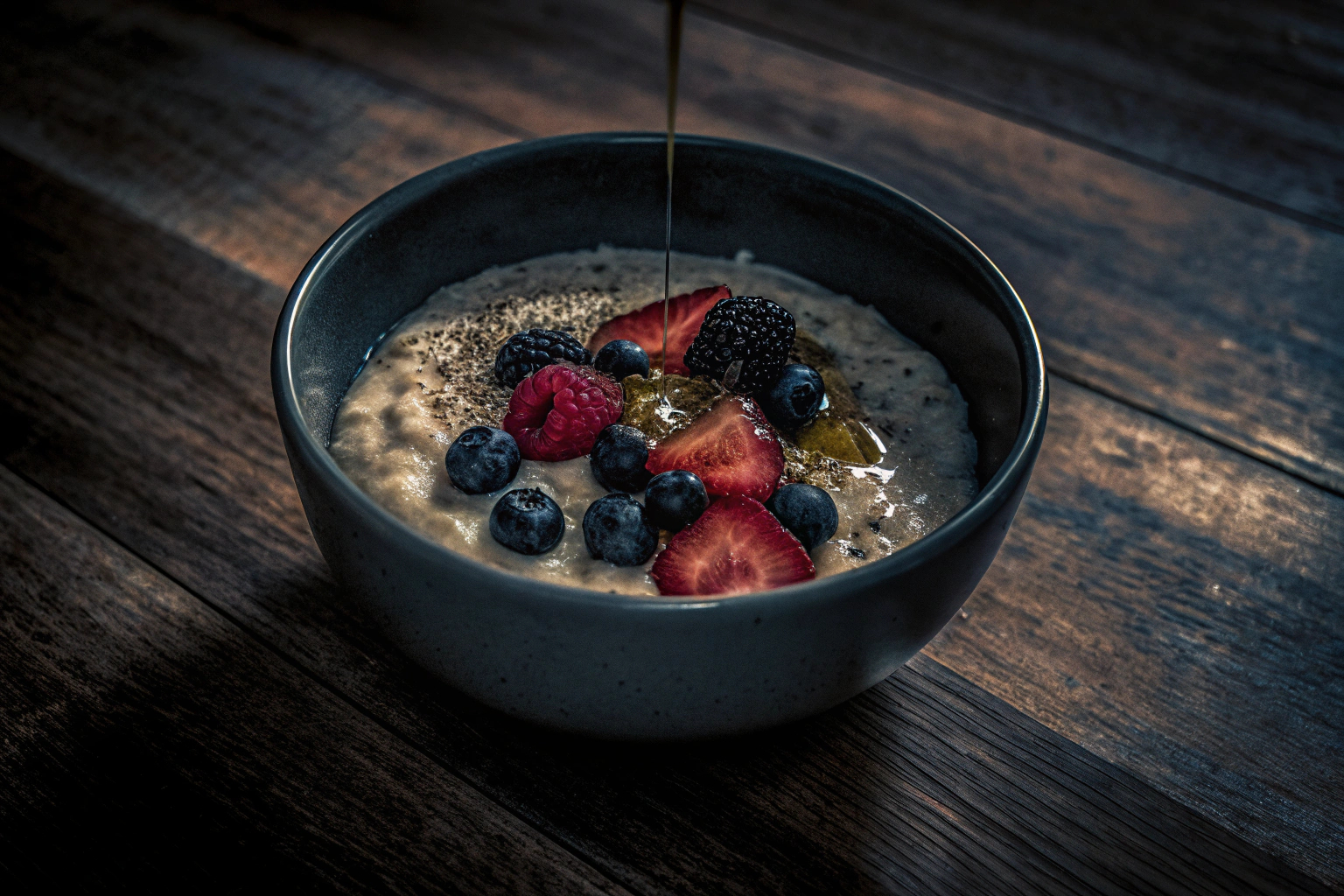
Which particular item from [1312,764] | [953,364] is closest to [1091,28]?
[953,364]

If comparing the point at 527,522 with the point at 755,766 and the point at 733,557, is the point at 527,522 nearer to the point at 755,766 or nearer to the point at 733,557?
the point at 733,557

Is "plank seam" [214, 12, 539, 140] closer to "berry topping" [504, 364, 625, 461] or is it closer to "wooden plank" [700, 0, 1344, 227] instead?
"wooden plank" [700, 0, 1344, 227]

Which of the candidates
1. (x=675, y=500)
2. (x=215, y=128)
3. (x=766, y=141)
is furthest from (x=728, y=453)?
(x=215, y=128)

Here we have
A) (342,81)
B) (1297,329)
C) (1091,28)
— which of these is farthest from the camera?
(1091,28)

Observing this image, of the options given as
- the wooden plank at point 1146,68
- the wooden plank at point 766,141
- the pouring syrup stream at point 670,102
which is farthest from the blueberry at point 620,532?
the wooden plank at point 1146,68

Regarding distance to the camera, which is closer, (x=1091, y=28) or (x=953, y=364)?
(x=953, y=364)

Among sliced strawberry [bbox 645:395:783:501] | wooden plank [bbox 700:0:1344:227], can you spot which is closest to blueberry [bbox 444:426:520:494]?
sliced strawberry [bbox 645:395:783:501]

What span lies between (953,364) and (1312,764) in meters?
0.52

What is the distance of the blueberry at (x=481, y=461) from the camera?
0.99 metres

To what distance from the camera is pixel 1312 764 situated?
100cm

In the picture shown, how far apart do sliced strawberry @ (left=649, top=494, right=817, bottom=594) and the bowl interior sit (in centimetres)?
26

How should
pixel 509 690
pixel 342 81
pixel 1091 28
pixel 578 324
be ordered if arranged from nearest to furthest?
pixel 509 690
pixel 578 324
pixel 342 81
pixel 1091 28

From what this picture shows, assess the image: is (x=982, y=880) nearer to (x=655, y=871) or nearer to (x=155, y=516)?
(x=655, y=871)

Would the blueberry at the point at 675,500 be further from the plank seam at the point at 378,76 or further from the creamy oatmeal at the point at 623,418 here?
the plank seam at the point at 378,76
